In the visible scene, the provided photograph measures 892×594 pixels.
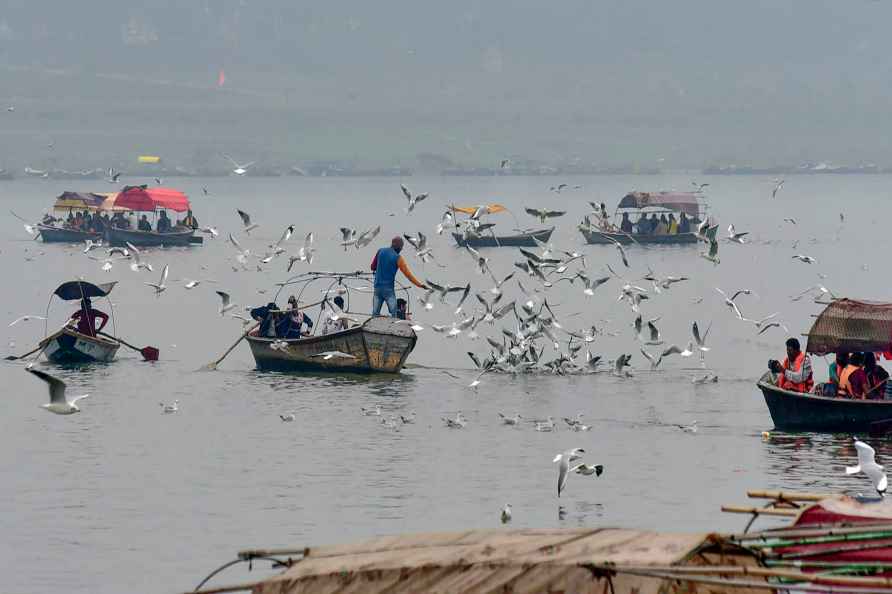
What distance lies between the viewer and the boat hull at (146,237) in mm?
105250

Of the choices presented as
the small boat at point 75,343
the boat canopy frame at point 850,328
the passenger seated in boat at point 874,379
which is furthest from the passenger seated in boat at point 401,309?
the passenger seated in boat at point 874,379

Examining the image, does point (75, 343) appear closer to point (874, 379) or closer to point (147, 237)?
point (874, 379)

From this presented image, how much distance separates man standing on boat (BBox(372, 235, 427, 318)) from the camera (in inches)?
1565

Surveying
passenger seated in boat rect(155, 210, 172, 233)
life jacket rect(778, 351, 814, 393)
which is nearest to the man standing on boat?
life jacket rect(778, 351, 814, 393)

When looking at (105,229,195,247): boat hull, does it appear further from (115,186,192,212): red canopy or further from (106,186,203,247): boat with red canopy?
(115,186,192,212): red canopy

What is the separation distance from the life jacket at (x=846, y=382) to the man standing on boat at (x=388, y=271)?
10.5 meters

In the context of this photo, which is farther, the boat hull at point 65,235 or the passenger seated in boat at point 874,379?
the boat hull at point 65,235

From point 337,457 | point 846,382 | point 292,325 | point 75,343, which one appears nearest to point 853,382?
point 846,382

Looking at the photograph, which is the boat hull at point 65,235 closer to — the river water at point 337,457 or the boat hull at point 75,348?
the river water at point 337,457

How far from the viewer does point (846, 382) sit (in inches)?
1278

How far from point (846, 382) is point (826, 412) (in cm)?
68

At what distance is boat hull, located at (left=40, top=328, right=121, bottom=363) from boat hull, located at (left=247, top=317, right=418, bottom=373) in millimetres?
5001

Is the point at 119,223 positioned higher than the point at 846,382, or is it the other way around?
the point at 119,223

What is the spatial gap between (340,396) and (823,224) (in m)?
142
